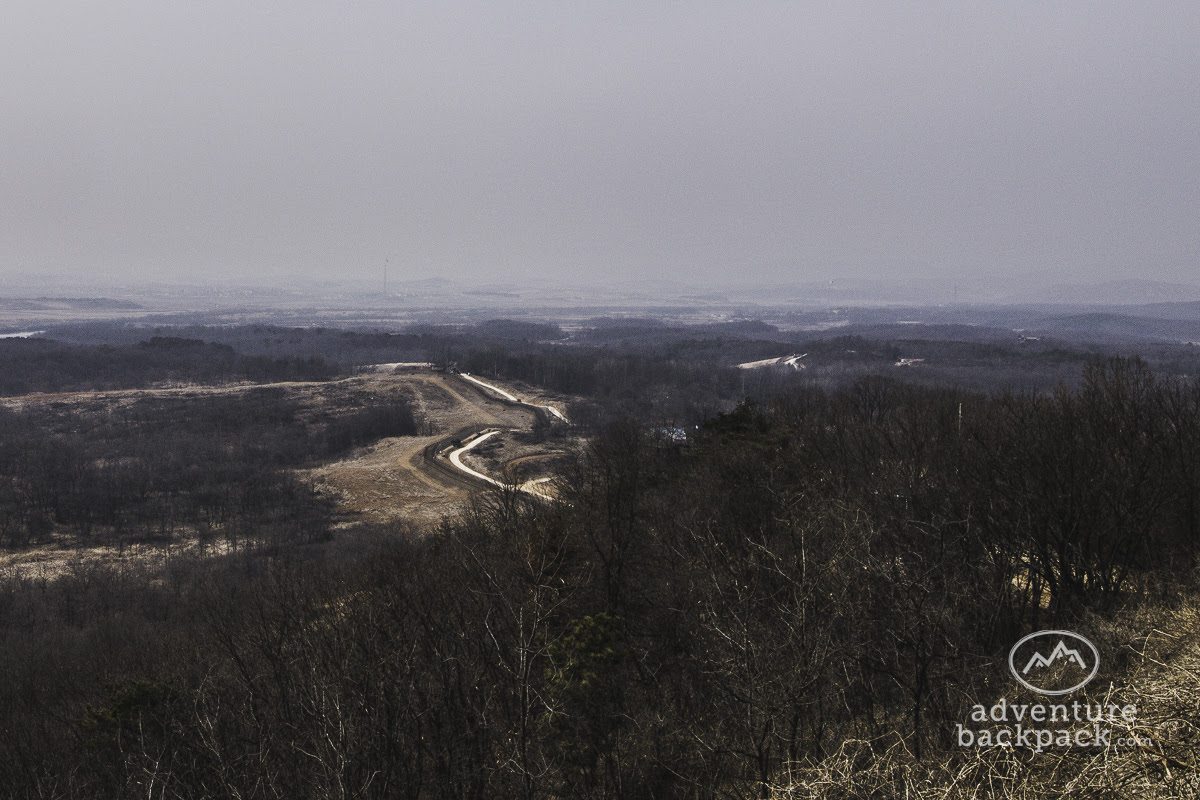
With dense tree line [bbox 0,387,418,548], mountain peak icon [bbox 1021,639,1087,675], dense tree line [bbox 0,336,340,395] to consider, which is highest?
mountain peak icon [bbox 1021,639,1087,675]

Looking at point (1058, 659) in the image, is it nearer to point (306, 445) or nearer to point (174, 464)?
point (174, 464)

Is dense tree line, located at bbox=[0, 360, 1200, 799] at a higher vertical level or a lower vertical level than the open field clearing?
higher

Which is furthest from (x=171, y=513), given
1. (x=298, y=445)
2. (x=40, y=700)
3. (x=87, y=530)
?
(x=40, y=700)

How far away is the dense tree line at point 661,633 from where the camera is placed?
1112 centimetres

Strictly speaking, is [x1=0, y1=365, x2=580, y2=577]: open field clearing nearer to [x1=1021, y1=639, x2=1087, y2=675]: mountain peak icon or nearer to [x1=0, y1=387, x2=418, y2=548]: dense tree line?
[x1=0, y1=387, x2=418, y2=548]: dense tree line

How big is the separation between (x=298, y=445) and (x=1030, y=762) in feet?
235

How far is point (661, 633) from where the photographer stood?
2075 centimetres

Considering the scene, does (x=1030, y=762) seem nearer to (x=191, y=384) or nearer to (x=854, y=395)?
(x=854, y=395)

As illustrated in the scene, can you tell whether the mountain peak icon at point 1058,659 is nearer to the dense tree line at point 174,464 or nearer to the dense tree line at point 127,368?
the dense tree line at point 174,464

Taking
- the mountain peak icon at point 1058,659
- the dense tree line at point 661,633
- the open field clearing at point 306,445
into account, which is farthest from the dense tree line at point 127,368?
the mountain peak icon at point 1058,659

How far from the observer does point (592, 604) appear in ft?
71.0

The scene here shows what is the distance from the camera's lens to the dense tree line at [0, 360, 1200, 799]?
36.5ft

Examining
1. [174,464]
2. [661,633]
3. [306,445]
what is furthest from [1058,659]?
[306,445]

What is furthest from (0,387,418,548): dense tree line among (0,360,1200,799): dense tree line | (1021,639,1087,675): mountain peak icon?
(1021,639,1087,675): mountain peak icon
